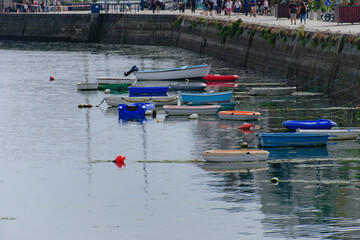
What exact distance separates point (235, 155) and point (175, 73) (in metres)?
35.8

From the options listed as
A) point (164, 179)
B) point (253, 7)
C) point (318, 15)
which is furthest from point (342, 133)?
point (253, 7)

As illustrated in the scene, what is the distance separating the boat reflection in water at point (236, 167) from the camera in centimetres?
3809

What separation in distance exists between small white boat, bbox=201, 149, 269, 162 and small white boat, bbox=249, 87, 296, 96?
21.9 meters

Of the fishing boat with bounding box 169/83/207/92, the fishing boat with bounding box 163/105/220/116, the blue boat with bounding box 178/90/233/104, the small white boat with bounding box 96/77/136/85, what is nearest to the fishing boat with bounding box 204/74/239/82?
the fishing boat with bounding box 169/83/207/92

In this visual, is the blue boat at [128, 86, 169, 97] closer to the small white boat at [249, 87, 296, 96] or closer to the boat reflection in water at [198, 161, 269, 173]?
the small white boat at [249, 87, 296, 96]

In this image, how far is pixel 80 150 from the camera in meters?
43.3

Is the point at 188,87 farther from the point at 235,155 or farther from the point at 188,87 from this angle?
the point at 235,155

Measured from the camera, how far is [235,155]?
38969 mm

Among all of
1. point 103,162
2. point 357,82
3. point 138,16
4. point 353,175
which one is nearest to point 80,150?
point 103,162

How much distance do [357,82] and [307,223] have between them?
26198 millimetres

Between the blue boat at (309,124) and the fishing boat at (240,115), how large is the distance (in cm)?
461

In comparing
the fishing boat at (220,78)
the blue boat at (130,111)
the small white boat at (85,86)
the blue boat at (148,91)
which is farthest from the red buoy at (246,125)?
the small white boat at (85,86)

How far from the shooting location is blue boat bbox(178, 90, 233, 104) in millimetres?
57812

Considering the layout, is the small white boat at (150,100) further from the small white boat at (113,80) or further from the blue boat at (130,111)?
the small white boat at (113,80)
